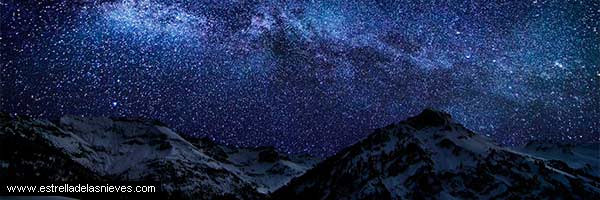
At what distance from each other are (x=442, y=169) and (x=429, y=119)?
3843cm

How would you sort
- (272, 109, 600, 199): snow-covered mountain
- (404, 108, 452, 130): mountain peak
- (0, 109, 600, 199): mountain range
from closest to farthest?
(272, 109, 600, 199): snow-covered mountain
(0, 109, 600, 199): mountain range
(404, 108, 452, 130): mountain peak

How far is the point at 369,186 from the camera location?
132000 mm

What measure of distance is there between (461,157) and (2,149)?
163 m

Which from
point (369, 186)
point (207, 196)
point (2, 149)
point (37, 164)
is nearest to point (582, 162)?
point (369, 186)

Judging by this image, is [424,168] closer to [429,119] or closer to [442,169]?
[442,169]

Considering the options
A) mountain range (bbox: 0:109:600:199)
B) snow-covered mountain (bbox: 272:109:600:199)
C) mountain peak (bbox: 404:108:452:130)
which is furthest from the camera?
mountain peak (bbox: 404:108:452:130)

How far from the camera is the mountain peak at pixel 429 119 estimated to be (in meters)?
165

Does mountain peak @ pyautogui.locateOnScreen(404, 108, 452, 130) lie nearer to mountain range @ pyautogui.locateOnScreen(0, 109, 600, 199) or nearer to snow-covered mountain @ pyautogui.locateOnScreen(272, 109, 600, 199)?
snow-covered mountain @ pyautogui.locateOnScreen(272, 109, 600, 199)

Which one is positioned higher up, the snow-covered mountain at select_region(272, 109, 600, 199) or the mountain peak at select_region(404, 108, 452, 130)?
the mountain peak at select_region(404, 108, 452, 130)

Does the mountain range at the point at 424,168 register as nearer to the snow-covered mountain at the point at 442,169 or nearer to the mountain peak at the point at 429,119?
the snow-covered mountain at the point at 442,169

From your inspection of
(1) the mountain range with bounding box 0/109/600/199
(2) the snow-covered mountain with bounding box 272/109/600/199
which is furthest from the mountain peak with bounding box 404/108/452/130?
(1) the mountain range with bounding box 0/109/600/199

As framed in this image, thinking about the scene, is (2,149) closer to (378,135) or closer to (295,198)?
(295,198)

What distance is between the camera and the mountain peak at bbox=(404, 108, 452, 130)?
165250 mm

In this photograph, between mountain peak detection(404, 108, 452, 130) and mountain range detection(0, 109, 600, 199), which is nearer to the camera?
mountain range detection(0, 109, 600, 199)
